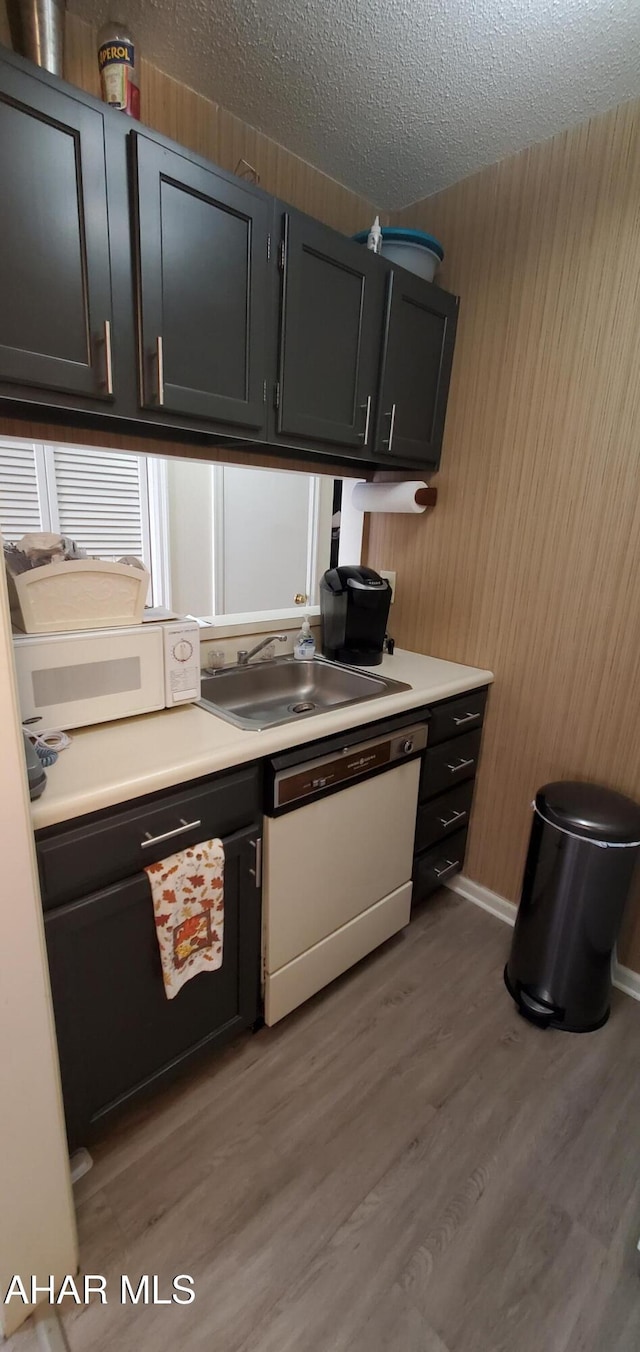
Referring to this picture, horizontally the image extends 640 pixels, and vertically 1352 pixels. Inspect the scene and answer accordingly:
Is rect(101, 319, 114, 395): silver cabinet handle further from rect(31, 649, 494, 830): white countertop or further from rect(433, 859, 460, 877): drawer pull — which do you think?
rect(433, 859, 460, 877): drawer pull

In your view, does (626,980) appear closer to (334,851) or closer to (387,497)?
(334,851)

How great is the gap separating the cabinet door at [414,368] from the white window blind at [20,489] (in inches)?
59.6

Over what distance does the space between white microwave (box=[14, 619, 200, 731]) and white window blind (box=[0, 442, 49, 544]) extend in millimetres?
1376

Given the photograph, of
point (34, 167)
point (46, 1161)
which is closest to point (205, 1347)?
point (46, 1161)

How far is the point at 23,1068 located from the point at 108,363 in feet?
4.32

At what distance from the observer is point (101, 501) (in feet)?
8.40

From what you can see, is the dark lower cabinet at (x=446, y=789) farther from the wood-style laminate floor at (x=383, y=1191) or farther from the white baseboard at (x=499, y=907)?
the wood-style laminate floor at (x=383, y=1191)

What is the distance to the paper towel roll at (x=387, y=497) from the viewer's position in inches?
80.0

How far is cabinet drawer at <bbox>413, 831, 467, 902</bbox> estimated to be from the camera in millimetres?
1970

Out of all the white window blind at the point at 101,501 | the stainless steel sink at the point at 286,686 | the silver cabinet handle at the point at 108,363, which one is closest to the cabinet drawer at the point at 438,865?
the stainless steel sink at the point at 286,686

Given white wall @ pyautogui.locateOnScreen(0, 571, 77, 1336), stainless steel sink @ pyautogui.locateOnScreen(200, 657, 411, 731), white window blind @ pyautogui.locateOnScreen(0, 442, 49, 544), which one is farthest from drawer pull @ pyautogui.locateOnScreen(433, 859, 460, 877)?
white window blind @ pyautogui.locateOnScreen(0, 442, 49, 544)

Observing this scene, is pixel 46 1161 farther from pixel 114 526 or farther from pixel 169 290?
pixel 114 526

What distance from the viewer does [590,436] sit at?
1.67 m

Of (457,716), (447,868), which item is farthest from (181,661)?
(447,868)
